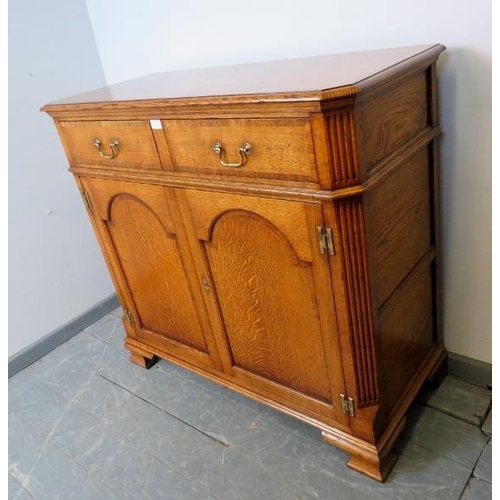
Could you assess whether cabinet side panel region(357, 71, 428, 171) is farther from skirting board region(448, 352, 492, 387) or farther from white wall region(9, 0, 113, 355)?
white wall region(9, 0, 113, 355)

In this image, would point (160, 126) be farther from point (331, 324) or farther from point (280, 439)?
point (280, 439)

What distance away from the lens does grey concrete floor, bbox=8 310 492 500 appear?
124cm

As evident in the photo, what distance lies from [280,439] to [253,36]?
1.22 meters

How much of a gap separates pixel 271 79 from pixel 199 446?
1.05m

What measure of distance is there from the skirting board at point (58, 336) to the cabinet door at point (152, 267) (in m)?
0.52

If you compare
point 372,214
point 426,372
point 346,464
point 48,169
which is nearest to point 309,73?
point 372,214

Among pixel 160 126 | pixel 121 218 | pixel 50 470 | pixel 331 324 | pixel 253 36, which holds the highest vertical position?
pixel 253 36

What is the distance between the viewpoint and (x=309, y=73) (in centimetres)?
108

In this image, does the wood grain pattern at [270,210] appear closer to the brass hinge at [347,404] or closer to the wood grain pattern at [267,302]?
the wood grain pattern at [267,302]

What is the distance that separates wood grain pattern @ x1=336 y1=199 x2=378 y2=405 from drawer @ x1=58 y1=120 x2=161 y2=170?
54 centimetres

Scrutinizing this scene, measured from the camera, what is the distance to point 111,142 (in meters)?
1.35

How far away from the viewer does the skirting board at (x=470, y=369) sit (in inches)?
56.1

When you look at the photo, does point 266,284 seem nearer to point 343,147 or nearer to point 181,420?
point 343,147

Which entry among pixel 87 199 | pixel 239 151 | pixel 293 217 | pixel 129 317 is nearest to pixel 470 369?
pixel 293 217
